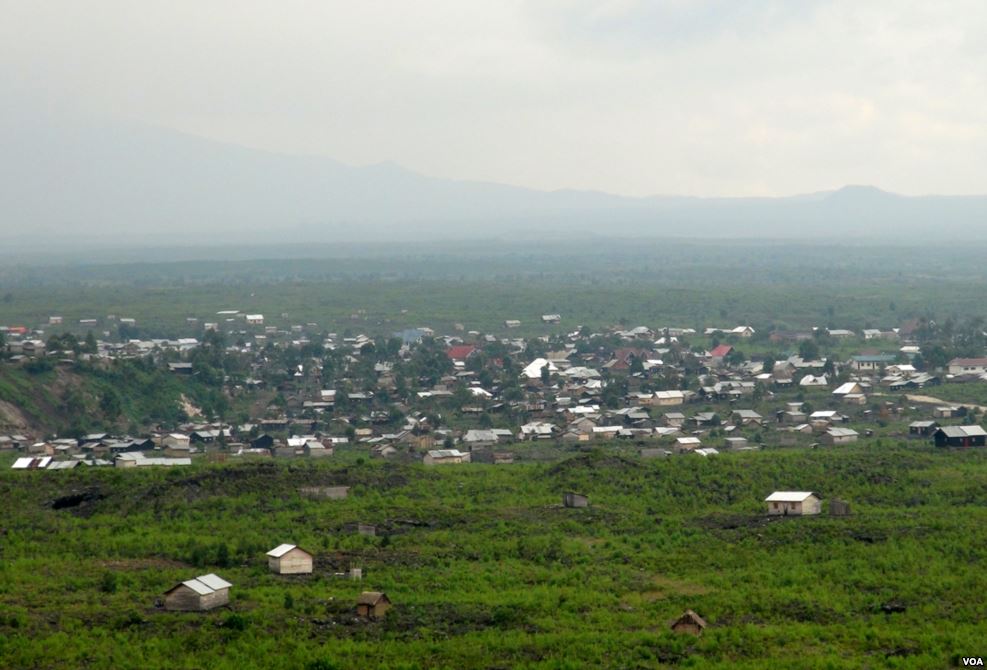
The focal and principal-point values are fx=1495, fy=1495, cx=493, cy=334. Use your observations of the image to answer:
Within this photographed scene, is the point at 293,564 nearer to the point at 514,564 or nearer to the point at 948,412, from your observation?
the point at 514,564

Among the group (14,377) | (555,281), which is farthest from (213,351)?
(555,281)

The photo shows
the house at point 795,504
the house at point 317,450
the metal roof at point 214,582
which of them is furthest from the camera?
the house at point 317,450

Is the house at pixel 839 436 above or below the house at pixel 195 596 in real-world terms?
below

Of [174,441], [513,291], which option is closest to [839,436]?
[174,441]

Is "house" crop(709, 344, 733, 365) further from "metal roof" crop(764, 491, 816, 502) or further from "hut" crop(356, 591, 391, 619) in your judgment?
"hut" crop(356, 591, 391, 619)

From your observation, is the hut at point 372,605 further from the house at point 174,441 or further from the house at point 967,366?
the house at point 967,366

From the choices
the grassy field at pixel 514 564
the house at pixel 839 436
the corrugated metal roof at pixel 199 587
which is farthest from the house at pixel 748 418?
the corrugated metal roof at pixel 199 587

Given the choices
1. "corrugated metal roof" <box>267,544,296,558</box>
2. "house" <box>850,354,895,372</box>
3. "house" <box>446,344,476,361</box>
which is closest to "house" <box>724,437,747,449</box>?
"house" <box>850,354,895,372</box>

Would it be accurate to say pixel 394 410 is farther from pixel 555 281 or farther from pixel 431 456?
pixel 555 281
